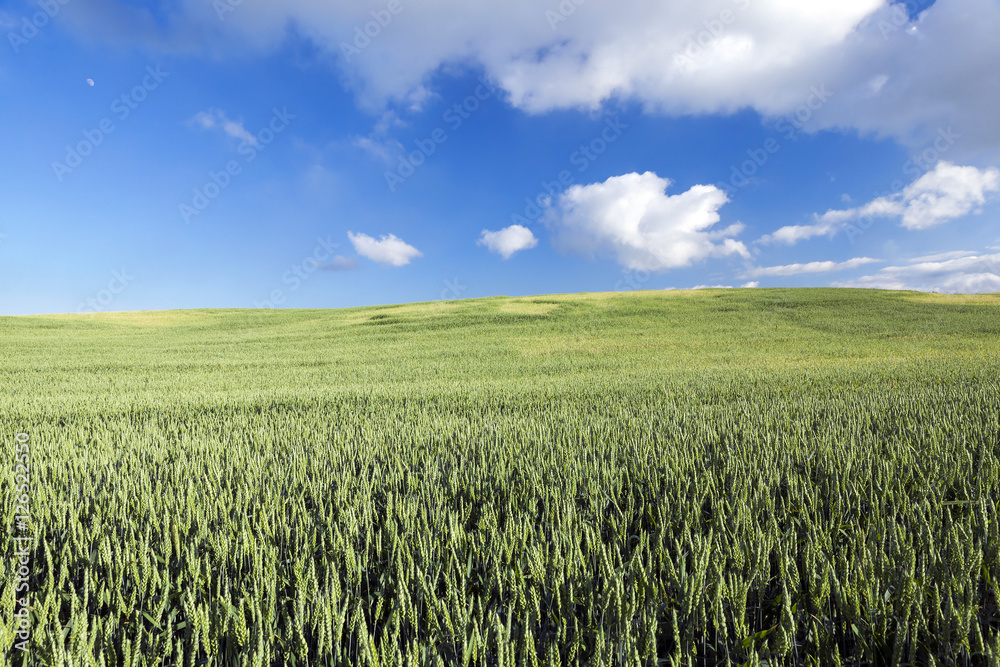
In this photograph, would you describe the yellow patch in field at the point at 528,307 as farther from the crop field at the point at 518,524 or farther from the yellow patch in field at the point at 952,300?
the yellow patch in field at the point at 952,300

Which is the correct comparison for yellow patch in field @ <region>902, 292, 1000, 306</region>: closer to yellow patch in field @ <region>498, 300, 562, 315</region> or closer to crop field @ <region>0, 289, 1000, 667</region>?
yellow patch in field @ <region>498, 300, 562, 315</region>

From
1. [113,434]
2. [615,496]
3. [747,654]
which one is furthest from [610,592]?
[113,434]

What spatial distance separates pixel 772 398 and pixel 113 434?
9443 mm

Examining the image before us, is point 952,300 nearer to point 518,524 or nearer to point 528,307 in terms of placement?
point 528,307

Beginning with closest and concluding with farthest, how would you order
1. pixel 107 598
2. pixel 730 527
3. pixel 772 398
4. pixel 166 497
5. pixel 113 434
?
pixel 107 598
pixel 730 527
pixel 166 497
pixel 113 434
pixel 772 398

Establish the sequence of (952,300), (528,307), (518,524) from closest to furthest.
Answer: (518,524) < (952,300) < (528,307)

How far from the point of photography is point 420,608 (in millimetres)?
2100

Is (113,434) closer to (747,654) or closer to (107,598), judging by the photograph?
(107,598)

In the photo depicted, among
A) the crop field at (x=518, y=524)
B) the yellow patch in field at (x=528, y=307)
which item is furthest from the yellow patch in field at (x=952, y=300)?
the crop field at (x=518, y=524)

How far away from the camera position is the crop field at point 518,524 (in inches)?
67.5

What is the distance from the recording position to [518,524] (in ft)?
8.48

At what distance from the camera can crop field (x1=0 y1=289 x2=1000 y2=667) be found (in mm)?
1714

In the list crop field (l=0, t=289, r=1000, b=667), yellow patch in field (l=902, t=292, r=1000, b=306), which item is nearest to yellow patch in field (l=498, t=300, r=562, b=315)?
crop field (l=0, t=289, r=1000, b=667)

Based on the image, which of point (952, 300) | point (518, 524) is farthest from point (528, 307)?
point (518, 524)
